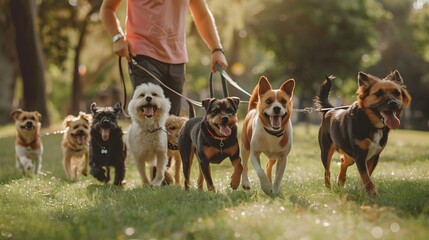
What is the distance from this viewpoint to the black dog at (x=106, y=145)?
8.43m

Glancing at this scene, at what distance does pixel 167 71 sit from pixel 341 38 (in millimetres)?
21380

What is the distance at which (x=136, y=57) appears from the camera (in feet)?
24.9

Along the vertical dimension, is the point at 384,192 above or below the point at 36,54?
below

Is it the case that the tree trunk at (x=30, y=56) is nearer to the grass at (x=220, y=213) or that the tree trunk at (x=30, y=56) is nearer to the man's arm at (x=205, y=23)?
the grass at (x=220, y=213)

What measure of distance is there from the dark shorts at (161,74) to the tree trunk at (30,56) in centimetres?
1322

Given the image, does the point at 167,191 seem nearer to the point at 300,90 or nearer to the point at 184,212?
the point at 184,212

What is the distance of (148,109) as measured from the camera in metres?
7.67

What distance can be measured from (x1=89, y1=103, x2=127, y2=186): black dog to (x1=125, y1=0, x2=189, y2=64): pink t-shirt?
137 cm

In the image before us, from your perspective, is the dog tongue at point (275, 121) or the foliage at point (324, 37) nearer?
the dog tongue at point (275, 121)

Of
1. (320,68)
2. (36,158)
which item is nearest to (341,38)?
(320,68)

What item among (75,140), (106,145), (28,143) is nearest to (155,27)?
(106,145)

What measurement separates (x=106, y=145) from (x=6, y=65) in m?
19.5

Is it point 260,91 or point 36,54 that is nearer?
point 260,91

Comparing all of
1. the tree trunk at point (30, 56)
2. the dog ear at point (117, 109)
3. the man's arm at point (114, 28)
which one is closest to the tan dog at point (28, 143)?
the dog ear at point (117, 109)
